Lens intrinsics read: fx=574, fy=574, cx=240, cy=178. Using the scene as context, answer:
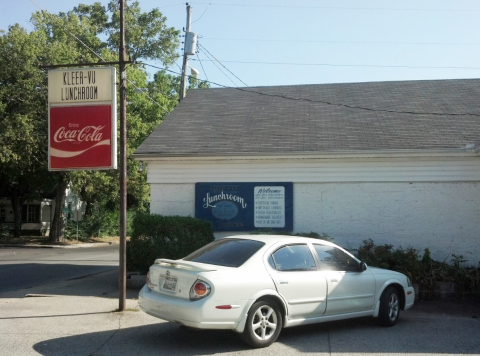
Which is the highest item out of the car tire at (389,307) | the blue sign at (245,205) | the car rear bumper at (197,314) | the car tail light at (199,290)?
the blue sign at (245,205)

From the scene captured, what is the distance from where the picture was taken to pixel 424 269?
12.0m

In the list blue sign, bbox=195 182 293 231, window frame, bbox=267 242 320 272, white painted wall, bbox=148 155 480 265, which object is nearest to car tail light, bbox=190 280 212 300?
window frame, bbox=267 242 320 272

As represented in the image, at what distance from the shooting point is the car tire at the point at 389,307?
880 cm

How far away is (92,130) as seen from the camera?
1009 cm

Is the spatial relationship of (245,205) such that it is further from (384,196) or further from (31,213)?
(31,213)

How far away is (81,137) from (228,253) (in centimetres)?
389

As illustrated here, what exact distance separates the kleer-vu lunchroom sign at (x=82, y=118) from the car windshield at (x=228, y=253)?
2.80 m

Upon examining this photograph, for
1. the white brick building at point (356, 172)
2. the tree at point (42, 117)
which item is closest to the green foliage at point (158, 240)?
the white brick building at point (356, 172)

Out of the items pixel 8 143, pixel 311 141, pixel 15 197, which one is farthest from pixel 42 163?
pixel 311 141

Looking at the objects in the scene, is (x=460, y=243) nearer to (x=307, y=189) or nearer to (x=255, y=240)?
(x=307, y=189)

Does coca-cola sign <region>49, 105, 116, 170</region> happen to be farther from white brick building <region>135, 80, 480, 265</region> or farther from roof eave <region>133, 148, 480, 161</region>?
white brick building <region>135, 80, 480, 265</region>

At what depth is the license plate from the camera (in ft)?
24.1

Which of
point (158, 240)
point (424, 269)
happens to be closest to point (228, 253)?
point (158, 240)

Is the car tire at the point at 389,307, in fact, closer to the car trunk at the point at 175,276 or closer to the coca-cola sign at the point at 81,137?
the car trunk at the point at 175,276
